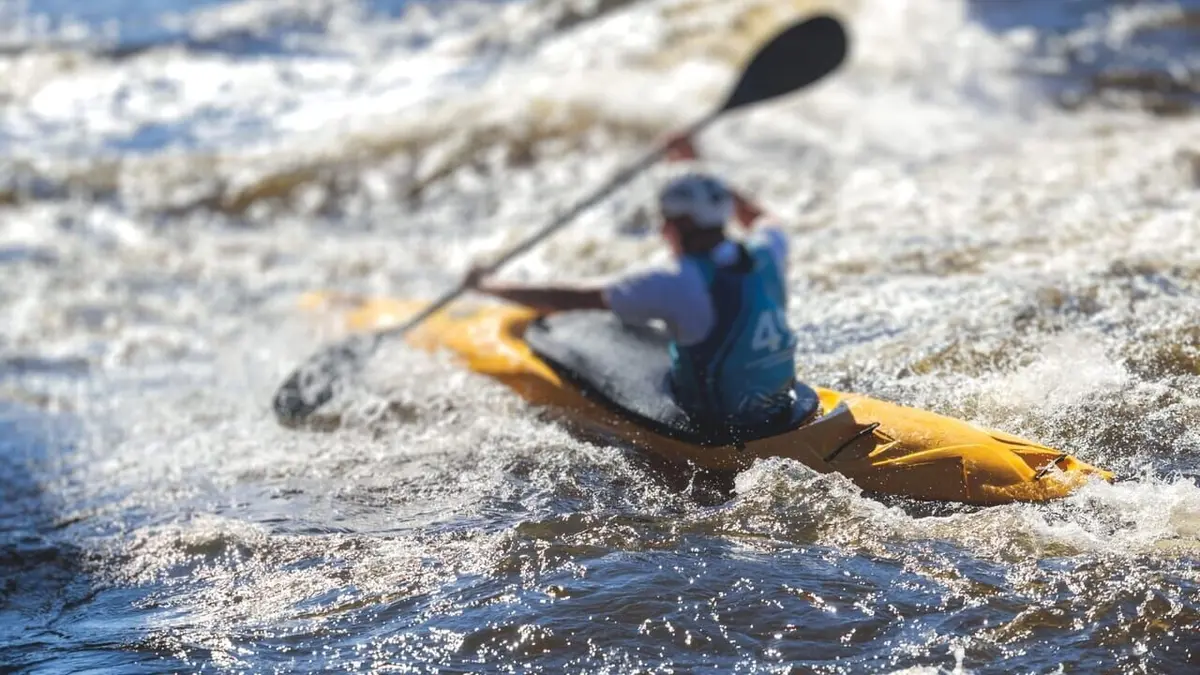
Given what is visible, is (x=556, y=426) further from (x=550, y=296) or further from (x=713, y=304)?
(x=713, y=304)

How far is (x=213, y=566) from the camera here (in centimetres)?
348

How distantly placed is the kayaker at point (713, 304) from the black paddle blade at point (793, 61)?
3.92 feet

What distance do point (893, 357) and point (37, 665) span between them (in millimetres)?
2930

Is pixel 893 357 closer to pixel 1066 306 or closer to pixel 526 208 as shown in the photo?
pixel 1066 306

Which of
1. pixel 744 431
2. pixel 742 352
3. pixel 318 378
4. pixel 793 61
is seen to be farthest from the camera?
pixel 318 378

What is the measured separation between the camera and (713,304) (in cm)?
Result: 350

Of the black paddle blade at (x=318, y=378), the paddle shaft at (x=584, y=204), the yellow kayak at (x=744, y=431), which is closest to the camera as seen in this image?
the yellow kayak at (x=744, y=431)

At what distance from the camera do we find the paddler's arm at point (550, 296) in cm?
363

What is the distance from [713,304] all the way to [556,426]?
3.00 ft

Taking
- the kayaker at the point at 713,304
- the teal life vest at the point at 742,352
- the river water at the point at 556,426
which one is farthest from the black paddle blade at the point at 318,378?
the teal life vest at the point at 742,352

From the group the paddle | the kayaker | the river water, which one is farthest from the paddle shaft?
the kayaker

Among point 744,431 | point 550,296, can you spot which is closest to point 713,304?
point 744,431

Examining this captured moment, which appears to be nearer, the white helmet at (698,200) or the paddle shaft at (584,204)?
the white helmet at (698,200)

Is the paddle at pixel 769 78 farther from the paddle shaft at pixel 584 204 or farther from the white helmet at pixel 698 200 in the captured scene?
the white helmet at pixel 698 200
